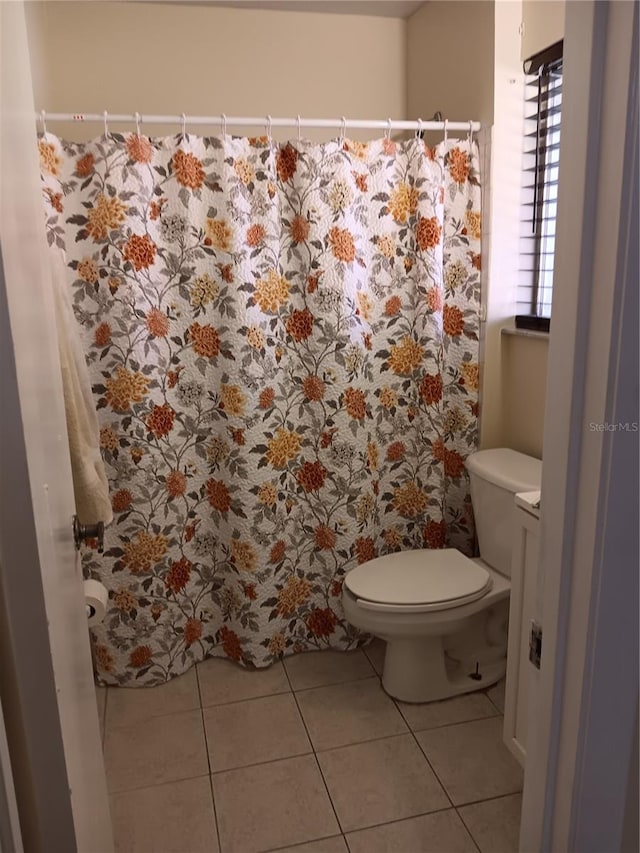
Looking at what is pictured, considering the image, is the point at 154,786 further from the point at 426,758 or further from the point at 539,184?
the point at 539,184

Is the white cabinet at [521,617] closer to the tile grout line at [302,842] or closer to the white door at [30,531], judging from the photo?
the tile grout line at [302,842]

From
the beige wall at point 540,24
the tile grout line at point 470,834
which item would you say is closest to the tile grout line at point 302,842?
the tile grout line at point 470,834

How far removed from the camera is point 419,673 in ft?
7.16

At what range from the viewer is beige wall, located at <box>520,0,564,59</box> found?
1984 millimetres

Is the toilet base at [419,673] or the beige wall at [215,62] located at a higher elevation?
the beige wall at [215,62]

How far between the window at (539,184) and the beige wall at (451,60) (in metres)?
0.15

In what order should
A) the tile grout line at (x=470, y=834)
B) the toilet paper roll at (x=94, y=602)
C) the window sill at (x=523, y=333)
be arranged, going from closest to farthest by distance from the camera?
the tile grout line at (x=470, y=834) → the toilet paper roll at (x=94, y=602) → the window sill at (x=523, y=333)

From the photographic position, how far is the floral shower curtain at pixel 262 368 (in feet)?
6.72

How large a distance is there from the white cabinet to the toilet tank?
26 cm

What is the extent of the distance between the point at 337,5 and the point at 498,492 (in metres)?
1.88

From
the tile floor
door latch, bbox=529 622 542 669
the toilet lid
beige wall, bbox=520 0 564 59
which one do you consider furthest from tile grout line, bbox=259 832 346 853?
beige wall, bbox=520 0 564 59

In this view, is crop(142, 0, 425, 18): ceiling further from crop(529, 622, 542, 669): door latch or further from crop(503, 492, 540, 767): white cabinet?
crop(529, 622, 542, 669): door latch

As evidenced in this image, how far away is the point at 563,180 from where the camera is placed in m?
0.74

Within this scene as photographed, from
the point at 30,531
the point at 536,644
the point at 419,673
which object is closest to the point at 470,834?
the point at 419,673
